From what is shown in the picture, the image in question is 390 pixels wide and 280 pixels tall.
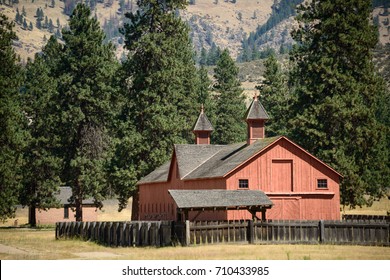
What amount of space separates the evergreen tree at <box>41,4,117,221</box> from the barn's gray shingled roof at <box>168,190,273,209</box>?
2625 cm

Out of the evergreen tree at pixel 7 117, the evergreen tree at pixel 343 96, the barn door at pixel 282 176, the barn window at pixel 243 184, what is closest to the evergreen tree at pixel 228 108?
the evergreen tree at pixel 343 96

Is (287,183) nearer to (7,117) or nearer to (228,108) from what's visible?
(7,117)

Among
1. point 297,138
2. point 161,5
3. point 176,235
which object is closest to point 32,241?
point 176,235

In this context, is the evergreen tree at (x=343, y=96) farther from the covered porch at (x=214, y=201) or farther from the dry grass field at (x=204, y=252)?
the dry grass field at (x=204, y=252)

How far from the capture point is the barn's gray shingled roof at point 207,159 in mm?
54287

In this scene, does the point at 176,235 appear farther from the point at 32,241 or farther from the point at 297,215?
the point at 297,215

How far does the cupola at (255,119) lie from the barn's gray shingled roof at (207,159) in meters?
1.02

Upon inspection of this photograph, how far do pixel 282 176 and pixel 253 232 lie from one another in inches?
492

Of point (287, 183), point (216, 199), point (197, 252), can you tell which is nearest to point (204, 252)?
point (197, 252)

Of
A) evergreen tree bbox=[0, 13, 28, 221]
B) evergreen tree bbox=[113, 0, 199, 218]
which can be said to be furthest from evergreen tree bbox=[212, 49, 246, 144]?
evergreen tree bbox=[0, 13, 28, 221]

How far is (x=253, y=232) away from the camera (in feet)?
140

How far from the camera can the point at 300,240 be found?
139ft

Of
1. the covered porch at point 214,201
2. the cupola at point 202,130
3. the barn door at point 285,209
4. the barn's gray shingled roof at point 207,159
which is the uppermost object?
the cupola at point 202,130
